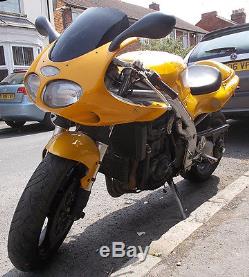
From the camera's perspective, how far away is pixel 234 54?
19.0 feet

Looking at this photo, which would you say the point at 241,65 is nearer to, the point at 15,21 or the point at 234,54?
the point at 234,54

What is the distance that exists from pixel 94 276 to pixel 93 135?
94 centimetres

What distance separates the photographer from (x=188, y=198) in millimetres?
4090

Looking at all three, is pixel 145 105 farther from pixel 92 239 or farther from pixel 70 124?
pixel 92 239

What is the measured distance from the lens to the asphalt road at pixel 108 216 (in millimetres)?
2900

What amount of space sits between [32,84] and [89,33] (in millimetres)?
497

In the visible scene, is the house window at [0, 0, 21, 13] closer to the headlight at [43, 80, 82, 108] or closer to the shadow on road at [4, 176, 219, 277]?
the shadow on road at [4, 176, 219, 277]

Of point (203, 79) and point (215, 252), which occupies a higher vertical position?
point (203, 79)

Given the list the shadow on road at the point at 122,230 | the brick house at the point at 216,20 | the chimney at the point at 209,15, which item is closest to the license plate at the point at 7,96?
the shadow on road at the point at 122,230

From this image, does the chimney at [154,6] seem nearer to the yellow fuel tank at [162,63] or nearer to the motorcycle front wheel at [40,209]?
the yellow fuel tank at [162,63]

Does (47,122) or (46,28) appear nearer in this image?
(46,28)

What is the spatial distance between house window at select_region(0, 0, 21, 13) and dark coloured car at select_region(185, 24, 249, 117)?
1261 centimetres

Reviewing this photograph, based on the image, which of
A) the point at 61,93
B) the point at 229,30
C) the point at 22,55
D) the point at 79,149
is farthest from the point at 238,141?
the point at 22,55

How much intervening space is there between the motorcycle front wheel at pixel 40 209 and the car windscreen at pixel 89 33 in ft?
2.21
